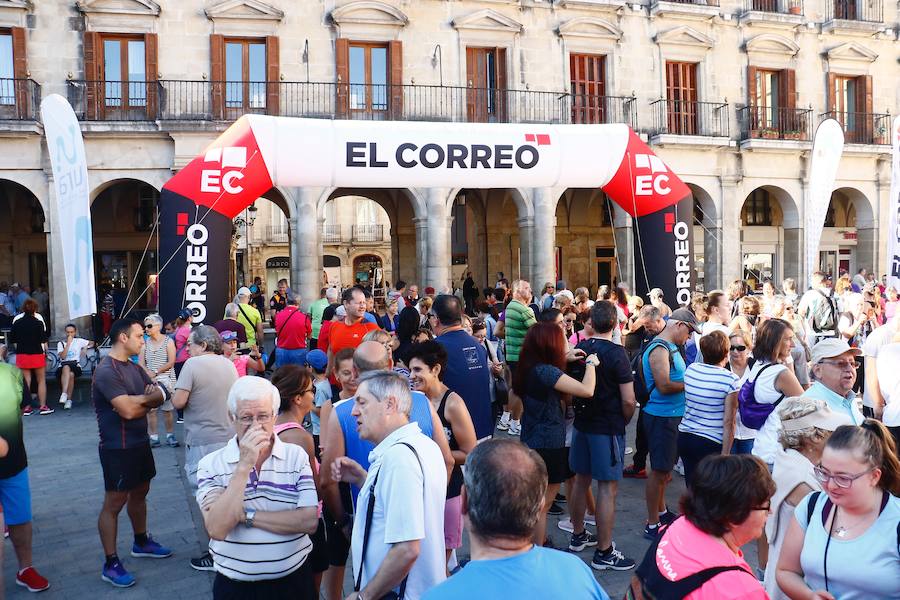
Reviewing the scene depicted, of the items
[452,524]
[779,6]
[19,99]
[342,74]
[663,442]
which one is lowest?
[452,524]

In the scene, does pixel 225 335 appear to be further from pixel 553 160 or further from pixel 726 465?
pixel 726 465

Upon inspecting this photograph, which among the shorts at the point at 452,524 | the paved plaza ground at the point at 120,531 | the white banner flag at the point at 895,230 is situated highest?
the white banner flag at the point at 895,230

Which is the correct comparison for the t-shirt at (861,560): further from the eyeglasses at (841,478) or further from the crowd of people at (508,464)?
the eyeglasses at (841,478)

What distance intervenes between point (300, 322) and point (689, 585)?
789 centimetres

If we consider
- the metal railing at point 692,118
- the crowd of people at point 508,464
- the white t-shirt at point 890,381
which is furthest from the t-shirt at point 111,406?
the metal railing at point 692,118

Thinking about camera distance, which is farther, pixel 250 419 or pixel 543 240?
pixel 543 240

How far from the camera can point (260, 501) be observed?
2.92 meters

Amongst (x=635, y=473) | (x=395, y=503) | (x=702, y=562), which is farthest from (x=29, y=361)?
(x=702, y=562)

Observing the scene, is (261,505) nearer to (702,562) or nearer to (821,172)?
(702,562)

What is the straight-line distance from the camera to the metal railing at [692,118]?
779 inches

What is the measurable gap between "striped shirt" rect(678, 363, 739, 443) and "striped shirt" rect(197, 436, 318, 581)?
3061 mm

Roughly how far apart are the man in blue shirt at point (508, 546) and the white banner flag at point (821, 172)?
10473mm

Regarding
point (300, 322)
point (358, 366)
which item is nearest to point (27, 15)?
point (300, 322)

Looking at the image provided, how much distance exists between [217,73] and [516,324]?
40.0 feet
